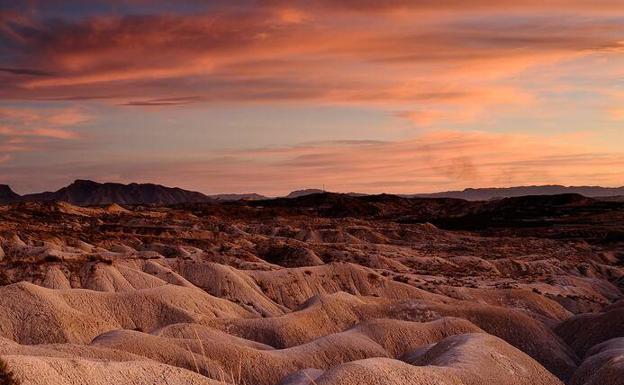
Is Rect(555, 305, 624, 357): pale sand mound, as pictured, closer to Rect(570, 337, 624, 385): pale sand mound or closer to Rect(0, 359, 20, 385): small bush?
Rect(570, 337, 624, 385): pale sand mound

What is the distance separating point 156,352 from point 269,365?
5.41m

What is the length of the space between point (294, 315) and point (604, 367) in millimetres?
21002

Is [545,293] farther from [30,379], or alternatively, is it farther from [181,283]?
[30,379]

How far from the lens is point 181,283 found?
200 feet

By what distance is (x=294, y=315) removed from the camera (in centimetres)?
4634

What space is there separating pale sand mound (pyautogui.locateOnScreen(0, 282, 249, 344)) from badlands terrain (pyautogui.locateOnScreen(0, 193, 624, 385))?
4.2 inches

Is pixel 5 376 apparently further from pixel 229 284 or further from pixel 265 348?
pixel 229 284

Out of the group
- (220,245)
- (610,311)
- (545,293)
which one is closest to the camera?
(610,311)

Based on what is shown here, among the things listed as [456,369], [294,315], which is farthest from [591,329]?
[456,369]

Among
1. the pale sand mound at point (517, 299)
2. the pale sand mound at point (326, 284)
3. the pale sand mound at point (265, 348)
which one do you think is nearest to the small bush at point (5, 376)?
the pale sand mound at point (265, 348)

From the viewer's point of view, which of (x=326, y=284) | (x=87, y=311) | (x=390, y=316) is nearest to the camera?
(x=87, y=311)

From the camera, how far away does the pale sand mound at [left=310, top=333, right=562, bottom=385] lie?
25094 millimetres

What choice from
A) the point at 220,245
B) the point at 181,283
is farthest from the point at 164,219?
the point at 181,283

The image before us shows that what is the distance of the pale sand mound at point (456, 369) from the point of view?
25.1m
